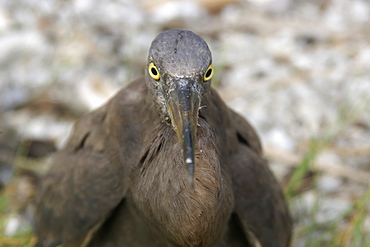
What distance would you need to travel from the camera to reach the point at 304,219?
518 cm

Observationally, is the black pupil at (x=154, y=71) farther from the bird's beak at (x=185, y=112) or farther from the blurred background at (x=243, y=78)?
the blurred background at (x=243, y=78)

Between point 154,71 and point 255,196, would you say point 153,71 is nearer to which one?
point 154,71

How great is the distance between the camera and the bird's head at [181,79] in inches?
124

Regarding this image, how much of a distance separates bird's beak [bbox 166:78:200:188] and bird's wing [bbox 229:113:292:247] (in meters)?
0.86

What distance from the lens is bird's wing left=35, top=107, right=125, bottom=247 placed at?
394 cm

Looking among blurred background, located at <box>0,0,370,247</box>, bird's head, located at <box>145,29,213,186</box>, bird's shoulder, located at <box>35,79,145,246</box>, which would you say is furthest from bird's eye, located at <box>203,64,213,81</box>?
blurred background, located at <box>0,0,370,247</box>

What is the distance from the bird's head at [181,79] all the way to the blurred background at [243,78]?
181cm

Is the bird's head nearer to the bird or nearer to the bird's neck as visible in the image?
the bird

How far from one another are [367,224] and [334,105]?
1385 mm

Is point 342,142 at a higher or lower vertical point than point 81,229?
lower

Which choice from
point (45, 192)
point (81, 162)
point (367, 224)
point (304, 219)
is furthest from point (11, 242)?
point (367, 224)

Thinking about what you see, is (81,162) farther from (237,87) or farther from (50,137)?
(237,87)

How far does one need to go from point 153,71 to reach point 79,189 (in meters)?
1.02

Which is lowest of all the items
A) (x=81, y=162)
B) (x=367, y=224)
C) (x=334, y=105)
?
(x=367, y=224)
